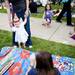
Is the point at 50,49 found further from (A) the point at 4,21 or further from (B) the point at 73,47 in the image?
(A) the point at 4,21

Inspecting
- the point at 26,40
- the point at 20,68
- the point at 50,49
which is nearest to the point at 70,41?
the point at 50,49

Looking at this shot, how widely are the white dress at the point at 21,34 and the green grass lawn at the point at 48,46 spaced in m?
0.41

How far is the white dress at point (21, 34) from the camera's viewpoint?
697 cm

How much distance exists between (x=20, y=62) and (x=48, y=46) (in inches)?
64.0

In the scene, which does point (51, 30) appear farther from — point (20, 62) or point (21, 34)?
point (20, 62)

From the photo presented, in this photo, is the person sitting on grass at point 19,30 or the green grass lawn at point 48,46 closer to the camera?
the person sitting on grass at point 19,30

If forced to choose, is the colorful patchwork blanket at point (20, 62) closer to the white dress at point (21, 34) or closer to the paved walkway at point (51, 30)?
the white dress at point (21, 34)

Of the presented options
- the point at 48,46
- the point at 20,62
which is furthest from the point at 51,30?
the point at 20,62

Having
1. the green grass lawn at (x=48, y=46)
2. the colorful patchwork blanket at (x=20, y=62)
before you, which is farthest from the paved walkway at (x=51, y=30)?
the colorful patchwork blanket at (x=20, y=62)

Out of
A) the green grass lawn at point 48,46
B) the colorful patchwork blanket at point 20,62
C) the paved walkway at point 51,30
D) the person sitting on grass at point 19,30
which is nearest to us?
the colorful patchwork blanket at point 20,62

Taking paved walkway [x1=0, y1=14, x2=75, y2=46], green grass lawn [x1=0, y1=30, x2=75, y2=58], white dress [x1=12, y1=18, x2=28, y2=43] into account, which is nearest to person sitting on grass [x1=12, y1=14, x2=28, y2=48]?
white dress [x1=12, y1=18, x2=28, y2=43]

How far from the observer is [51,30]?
29.6 ft

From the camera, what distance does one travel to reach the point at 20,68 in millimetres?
5898

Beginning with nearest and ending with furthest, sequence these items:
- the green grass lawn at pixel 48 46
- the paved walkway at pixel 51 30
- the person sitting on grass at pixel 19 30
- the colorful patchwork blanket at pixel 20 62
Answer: the colorful patchwork blanket at pixel 20 62 → the person sitting on grass at pixel 19 30 → the green grass lawn at pixel 48 46 → the paved walkway at pixel 51 30
